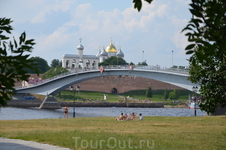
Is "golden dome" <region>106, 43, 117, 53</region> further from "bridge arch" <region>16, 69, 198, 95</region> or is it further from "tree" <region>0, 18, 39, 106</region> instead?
"tree" <region>0, 18, 39, 106</region>

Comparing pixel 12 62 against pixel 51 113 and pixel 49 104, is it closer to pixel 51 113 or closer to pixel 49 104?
pixel 51 113

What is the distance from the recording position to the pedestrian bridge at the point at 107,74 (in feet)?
172

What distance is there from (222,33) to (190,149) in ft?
25.2

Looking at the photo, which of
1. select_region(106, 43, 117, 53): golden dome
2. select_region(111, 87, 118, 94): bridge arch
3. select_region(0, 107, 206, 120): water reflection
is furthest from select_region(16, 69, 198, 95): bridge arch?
select_region(106, 43, 117, 53): golden dome

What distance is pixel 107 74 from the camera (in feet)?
230

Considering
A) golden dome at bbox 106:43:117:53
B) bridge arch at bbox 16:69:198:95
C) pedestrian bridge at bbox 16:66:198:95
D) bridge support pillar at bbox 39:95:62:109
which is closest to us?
pedestrian bridge at bbox 16:66:198:95

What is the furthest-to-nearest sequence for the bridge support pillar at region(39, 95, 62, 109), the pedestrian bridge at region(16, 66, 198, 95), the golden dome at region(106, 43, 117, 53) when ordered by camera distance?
the golden dome at region(106, 43, 117, 53) < the bridge support pillar at region(39, 95, 62, 109) < the pedestrian bridge at region(16, 66, 198, 95)

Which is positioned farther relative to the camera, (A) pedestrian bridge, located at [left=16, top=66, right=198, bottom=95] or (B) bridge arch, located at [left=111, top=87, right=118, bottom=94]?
(B) bridge arch, located at [left=111, top=87, right=118, bottom=94]

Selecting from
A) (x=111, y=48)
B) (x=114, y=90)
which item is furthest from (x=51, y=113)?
(x=111, y=48)

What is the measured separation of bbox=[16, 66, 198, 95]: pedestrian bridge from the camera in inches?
2069

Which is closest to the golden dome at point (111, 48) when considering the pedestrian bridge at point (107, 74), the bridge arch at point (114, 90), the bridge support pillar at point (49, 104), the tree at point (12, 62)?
the bridge arch at point (114, 90)

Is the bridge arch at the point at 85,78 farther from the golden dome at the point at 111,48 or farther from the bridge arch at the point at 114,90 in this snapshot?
the golden dome at the point at 111,48

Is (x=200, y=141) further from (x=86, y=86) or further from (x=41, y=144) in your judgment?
(x=86, y=86)

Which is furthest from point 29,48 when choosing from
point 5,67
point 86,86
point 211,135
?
point 86,86
